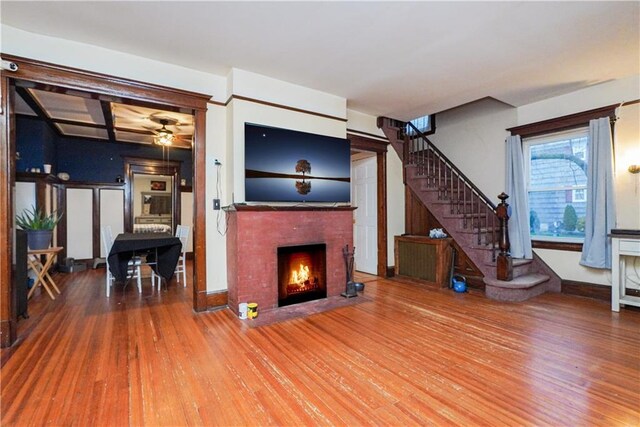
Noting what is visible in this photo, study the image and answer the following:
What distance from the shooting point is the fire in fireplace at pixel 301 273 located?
3.68m

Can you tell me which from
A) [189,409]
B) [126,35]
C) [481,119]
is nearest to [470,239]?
[481,119]

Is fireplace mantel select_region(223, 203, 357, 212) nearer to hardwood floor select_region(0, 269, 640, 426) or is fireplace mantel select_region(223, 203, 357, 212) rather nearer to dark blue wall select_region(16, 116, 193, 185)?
hardwood floor select_region(0, 269, 640, 426)

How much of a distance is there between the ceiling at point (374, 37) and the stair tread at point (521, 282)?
2582 millimetres

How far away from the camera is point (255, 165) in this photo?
3506 millimetres

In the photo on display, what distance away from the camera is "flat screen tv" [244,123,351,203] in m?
3.50

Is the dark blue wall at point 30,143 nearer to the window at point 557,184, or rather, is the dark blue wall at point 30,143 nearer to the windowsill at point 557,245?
the window at point 557,184

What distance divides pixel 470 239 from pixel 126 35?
484 cm

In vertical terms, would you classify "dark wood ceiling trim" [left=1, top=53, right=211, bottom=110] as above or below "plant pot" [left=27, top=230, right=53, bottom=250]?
above

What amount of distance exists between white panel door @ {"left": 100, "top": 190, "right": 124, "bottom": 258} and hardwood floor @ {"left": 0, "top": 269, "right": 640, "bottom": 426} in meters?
3.12

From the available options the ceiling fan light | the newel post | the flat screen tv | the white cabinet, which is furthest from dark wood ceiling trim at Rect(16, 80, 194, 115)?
the white cabinet

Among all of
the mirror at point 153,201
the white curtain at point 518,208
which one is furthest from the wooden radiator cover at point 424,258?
the mirror at point 153,201

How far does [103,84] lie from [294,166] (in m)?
2.13

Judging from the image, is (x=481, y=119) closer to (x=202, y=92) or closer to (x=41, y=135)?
(x=202, y=92)

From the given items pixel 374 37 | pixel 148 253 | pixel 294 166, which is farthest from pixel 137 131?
pixel 374 37
